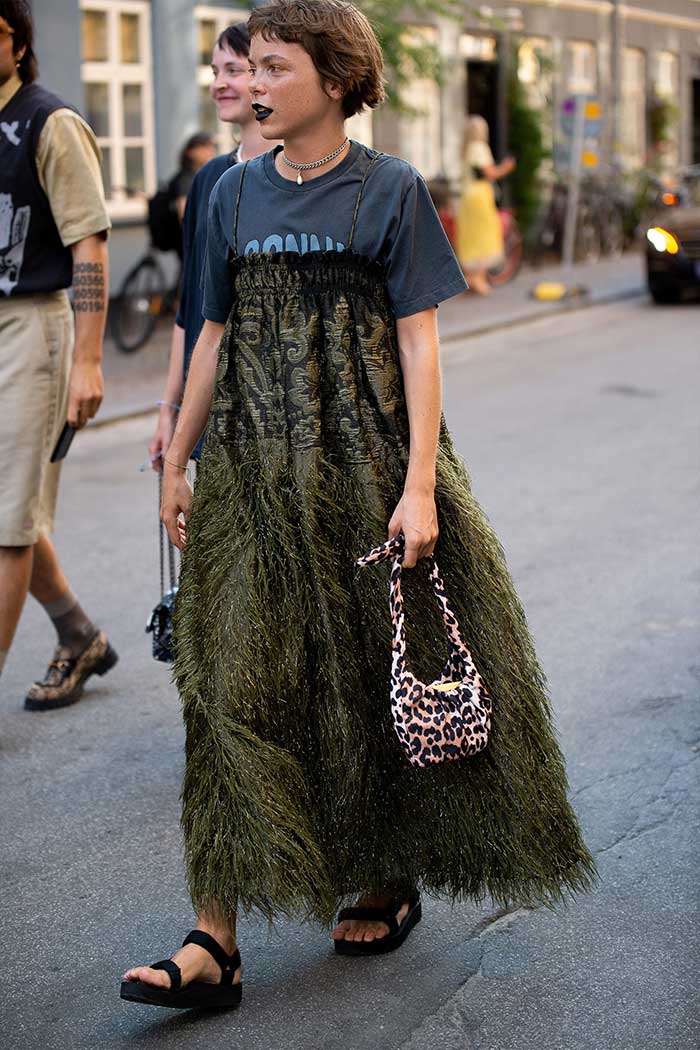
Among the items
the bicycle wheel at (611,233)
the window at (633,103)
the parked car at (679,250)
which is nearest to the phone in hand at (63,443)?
the parked car at (679,250)

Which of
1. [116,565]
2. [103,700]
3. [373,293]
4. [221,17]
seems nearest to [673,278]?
[221,17]

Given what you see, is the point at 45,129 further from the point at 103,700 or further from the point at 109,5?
the point at 109,5

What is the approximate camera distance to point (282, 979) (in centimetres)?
325

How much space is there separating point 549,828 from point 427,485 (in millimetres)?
706

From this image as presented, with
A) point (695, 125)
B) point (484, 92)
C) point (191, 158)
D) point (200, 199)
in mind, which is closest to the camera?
point (200, 199)

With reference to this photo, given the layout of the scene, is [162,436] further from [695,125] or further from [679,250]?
[695,125]

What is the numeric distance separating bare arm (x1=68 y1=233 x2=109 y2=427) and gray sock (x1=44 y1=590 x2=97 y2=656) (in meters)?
0.75

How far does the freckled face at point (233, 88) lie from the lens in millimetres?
4176

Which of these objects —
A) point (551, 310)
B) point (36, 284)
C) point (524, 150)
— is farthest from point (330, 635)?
point (524, 150)

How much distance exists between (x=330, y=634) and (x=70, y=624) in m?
2.09

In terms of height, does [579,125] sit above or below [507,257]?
above

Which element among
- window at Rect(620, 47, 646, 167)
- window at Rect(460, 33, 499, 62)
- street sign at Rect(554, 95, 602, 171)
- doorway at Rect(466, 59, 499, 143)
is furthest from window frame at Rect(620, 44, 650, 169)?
street sign at Rect(554, 95, 602, 171)

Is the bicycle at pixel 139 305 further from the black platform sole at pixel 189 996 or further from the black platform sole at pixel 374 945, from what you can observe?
the black platform sole at pixel 189 996

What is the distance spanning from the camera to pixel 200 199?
4.18 m
